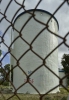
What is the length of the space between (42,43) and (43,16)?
105 cm

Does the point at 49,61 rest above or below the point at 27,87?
above

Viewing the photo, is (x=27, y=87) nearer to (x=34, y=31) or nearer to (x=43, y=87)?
(x=43, y=87)

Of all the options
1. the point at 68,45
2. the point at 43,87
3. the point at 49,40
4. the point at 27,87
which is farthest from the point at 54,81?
the point at 68,45

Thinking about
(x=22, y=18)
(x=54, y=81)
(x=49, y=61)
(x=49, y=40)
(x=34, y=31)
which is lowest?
(x=54, y=81)

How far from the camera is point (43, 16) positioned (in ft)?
26.0

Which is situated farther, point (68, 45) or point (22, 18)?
point (22, 18)

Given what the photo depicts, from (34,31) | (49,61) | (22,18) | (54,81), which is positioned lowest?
(54,81)

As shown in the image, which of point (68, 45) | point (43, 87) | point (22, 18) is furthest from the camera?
point (22, 18)

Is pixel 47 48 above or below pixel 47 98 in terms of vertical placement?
above

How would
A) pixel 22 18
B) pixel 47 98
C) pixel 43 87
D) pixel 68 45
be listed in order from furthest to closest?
pixel 22 18, pixel 43 87, pixel 47 98, pixel 68 45

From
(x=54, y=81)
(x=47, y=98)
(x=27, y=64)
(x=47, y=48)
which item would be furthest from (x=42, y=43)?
(x=47, y=98)

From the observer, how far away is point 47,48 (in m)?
7.82

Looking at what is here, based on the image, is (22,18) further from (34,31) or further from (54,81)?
(54,81)

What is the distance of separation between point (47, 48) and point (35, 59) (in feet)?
2.22
